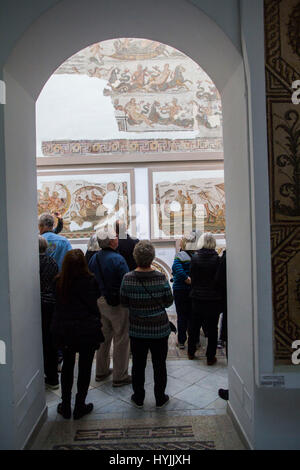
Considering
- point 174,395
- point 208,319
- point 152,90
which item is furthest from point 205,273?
point 152,90

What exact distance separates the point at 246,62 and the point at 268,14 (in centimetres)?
36

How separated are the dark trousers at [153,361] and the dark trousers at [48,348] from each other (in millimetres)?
1003

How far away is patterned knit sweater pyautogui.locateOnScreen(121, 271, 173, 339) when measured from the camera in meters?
3.40

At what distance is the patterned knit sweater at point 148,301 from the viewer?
3.40 m

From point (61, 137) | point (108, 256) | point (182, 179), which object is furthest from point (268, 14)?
point (61, 137)

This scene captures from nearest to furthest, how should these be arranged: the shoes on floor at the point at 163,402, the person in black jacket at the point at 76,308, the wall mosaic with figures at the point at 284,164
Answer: the wall mosaic with figures at the point at 284,164, the person in black jacket at the point at 76,308, the shoes on floor at the point at 163,402

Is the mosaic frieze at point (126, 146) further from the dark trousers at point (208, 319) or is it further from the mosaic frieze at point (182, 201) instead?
the dark trousers at point (208, 319)

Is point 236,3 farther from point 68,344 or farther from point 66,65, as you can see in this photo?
point 66,65

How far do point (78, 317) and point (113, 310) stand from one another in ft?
2.84

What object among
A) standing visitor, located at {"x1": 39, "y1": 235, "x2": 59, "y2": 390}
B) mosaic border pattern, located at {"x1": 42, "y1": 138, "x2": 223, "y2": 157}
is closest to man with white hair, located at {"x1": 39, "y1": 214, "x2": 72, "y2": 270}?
standing visitor, located at {"x1": 39, "y1": 235, "x2": 59, "y2": 390}

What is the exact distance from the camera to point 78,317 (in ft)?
10.6

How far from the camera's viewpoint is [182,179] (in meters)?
6.70

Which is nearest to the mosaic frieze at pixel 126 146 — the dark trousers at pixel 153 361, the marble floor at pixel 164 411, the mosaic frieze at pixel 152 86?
the mosaic frieze at pixel 152 86

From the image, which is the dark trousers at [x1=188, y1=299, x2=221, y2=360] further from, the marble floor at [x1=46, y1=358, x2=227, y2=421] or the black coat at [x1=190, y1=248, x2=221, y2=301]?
the marble floor at [x1=46, y1=358, x2=227, y2=421]
